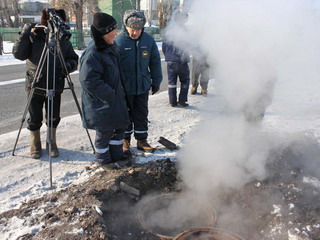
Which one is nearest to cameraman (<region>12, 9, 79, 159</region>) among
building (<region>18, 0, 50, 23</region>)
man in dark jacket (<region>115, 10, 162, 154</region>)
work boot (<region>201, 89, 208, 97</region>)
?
man in dark jacket (<region>115, 10, 162, 154</region>)

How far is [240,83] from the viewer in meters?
4.36

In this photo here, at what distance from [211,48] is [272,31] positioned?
3.02 ft

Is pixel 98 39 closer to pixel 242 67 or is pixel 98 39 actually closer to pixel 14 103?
pixel 242 67

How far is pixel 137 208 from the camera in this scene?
11.8 ft

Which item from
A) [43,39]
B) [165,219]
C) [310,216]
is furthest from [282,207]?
[43,39]

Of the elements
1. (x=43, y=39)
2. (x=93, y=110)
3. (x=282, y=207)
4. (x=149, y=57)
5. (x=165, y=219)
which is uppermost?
(x=43, y=39)

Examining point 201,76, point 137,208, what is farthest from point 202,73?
point 137,208

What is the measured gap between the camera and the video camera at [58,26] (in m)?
3.75

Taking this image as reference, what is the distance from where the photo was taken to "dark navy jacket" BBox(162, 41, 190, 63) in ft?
22.4

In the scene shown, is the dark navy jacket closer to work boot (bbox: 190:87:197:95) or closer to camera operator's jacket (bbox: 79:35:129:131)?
work boot (bbox: 190:87:197:95)

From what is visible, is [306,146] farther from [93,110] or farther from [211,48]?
[93,110]

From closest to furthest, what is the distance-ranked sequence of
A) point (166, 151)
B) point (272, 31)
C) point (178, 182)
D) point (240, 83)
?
point (272, 31) → point (178, 182) → point (240, 83) → point (166, 151)

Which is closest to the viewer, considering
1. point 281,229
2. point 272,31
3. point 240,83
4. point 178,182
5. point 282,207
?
point 281,229

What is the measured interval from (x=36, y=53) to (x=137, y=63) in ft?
4.38
